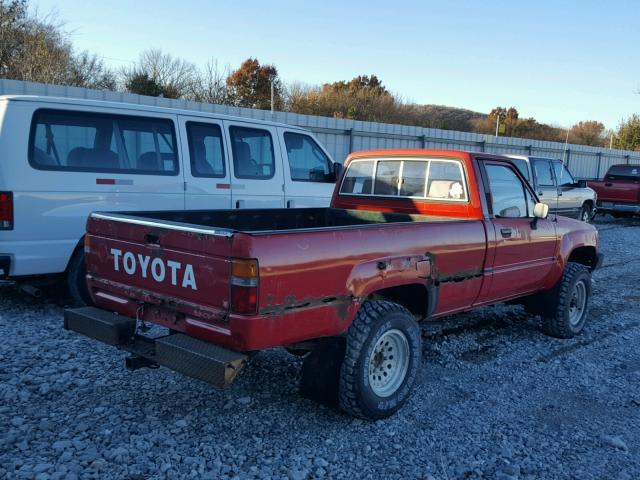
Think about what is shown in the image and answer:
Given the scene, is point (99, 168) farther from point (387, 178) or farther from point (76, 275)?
point (387, 178)

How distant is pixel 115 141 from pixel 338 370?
3.70 metres

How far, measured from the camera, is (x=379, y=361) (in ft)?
12.9

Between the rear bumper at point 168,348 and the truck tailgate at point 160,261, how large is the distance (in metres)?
0.18

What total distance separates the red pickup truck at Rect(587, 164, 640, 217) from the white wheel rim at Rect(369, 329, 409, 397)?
16.9 m

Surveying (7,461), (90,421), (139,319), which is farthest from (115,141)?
(7,461)

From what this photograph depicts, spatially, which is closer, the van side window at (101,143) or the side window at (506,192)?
the side window at (506,192)

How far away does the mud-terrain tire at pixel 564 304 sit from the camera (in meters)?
5.83

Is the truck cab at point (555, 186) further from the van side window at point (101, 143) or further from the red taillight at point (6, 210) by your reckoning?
the red taillight at point (6, 210)

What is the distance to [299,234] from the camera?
10.5 feet

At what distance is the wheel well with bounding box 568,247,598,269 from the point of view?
6.46 meters

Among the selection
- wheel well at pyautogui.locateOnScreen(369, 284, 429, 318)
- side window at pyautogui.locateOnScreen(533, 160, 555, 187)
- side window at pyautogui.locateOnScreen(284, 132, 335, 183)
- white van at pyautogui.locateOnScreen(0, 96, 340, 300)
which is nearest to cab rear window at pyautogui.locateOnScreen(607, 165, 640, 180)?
side window at pyautogui.locateOnScreen(533, 160, 555, 187)

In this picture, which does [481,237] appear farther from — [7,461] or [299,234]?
[7,461]

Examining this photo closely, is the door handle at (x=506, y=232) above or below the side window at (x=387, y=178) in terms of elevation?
below

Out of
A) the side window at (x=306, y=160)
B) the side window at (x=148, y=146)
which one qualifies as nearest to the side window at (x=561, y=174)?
the side window at (x=306, y=160)
